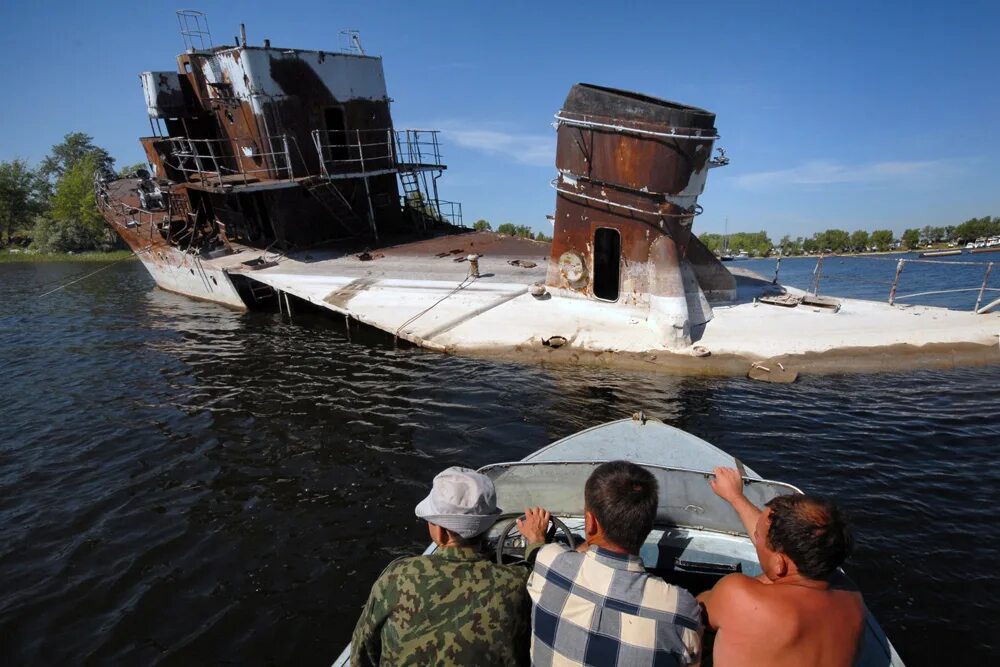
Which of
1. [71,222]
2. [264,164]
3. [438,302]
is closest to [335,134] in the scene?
[264,164]

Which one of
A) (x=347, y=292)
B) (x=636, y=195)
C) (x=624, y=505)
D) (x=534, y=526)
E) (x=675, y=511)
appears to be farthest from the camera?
(x=347, y=292)

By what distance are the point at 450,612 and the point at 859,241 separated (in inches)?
5695

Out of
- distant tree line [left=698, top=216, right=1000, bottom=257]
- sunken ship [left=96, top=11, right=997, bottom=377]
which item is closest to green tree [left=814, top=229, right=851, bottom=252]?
distant tree line [left=698, top=216, right=1000, bottom=257]

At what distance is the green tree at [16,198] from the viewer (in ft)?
187

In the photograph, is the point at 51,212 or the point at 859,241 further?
the point at 859,241

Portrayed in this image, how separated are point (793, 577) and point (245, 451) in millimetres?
8665

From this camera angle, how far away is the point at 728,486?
367cm

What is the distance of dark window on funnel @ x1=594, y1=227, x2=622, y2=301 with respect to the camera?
14.0m

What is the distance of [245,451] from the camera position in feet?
29.3

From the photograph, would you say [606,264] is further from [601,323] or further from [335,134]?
[335,134]

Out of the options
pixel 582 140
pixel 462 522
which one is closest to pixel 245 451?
pixel 462 522

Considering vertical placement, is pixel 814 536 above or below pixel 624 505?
below

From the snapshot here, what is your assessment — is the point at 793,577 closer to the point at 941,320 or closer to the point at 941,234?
the point at 941,320

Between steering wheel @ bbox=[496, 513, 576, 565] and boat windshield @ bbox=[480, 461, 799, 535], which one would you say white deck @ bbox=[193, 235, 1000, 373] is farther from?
steering wheel @ bbox=[496, 513, 576, 565]
